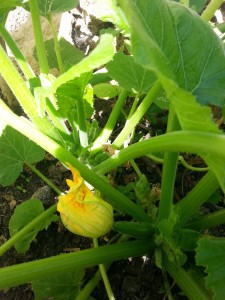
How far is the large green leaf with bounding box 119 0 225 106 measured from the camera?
0.75 m

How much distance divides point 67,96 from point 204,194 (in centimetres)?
48

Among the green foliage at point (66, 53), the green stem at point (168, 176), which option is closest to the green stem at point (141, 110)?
the green stem at point (168, 176)

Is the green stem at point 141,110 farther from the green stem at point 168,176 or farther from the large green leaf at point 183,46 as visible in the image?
the large green leaf at point 183,46

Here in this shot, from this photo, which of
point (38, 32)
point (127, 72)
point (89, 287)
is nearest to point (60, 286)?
point (89, 287)

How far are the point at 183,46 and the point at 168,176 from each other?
0.42m

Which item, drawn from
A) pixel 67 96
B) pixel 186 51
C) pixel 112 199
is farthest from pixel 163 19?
pixel 112 199

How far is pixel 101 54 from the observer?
855 mm

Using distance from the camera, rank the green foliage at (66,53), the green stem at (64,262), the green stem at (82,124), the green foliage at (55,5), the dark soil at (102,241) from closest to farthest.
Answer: the green stem at (64,262), the green stem at (82,124), the dark soil at (102,241), the green foliage at (55,5), the green foliage at (66,53)

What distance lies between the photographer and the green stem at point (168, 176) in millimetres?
1197

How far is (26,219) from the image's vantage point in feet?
5.03

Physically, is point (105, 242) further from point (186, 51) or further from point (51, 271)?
point (186, 51)

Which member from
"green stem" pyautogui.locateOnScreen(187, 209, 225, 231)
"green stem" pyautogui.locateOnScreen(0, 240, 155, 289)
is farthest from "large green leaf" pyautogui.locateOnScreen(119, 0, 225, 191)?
"green stem" pyautogui.locateOnScreen(0, 240, 155, 289)

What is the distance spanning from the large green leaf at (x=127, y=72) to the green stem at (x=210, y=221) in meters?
0.48

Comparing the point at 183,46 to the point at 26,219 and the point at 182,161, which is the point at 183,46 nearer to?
the point at 182,161
